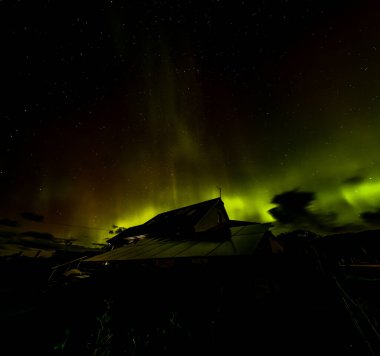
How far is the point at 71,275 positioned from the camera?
53.4 ft

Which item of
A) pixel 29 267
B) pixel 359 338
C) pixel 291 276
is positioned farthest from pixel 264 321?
pixel 29 267

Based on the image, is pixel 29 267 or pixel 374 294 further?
pixel 29 267

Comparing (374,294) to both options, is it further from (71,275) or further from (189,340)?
(71,275)

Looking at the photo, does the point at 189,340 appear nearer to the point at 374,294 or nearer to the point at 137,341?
the point at 137,341

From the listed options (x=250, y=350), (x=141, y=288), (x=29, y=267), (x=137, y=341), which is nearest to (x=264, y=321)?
(x=250, y=350)

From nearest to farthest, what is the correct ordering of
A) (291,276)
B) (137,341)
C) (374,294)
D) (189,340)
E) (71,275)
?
(137,341)
(189,340)
(291,276)
(374,294)
(71,275)

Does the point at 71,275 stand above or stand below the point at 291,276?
A: above

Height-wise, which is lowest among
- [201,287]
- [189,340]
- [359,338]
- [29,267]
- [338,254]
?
[359,338]

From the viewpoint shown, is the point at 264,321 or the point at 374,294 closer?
the point at 264,321

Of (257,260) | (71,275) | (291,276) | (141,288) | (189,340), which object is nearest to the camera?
(189,340)

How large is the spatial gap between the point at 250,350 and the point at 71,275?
16.7 m

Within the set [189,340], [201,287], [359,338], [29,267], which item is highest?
[29,267]

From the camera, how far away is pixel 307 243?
16.9 feet

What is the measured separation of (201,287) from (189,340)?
3789 mm
